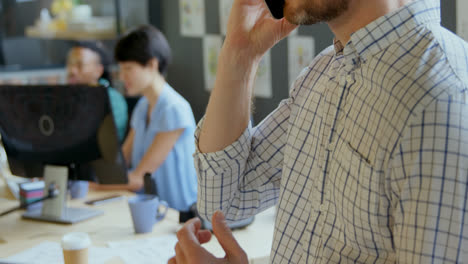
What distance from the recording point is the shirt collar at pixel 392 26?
101cm

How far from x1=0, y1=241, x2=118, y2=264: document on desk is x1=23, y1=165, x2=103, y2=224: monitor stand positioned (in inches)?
11.4

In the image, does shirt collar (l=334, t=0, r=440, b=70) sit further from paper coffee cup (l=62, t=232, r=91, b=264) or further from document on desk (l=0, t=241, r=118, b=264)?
document on desk (l=0, t=241, r=118, b=264)

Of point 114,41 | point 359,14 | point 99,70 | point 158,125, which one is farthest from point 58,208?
point 114,41

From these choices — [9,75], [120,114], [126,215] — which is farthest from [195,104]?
[126,215]

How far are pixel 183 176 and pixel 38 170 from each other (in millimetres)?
812

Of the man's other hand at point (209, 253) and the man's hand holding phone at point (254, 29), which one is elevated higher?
the man's hand holding phone at point (254, 29)

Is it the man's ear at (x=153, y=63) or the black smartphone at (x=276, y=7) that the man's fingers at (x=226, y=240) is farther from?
the man's ear at (x=153, y=63)

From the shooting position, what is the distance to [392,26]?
3.37ft

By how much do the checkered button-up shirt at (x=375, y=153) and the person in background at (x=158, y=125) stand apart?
1.67m

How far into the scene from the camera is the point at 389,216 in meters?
0.95

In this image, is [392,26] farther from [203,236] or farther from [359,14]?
[203,236]

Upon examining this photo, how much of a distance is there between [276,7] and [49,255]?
3.81 ft

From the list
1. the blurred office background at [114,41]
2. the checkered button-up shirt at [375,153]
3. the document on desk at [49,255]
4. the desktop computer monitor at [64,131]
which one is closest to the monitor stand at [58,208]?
the desktop computer monitor at [64,131]

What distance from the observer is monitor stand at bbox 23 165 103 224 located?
2332mm
